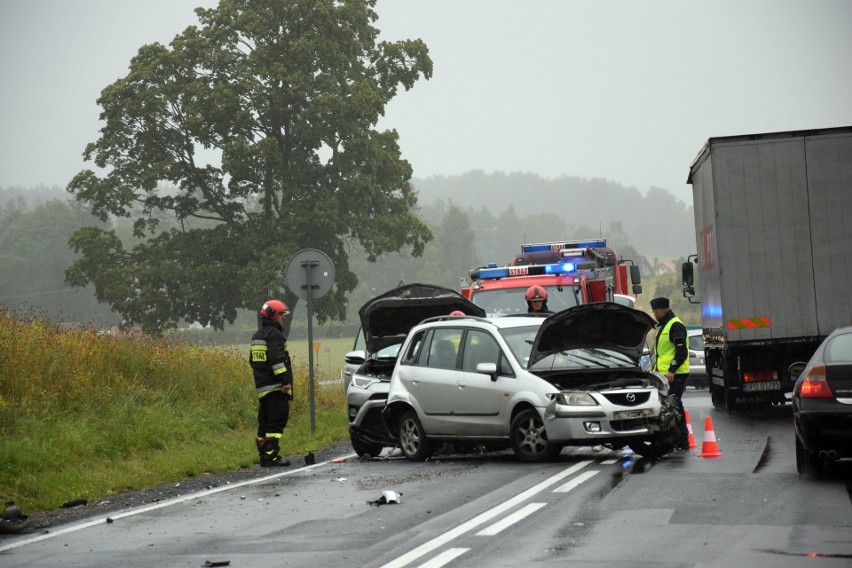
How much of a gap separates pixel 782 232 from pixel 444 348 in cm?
638

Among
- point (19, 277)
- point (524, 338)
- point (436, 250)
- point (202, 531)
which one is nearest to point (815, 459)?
point (524, 338)

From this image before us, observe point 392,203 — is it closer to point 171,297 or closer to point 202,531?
point 171,297

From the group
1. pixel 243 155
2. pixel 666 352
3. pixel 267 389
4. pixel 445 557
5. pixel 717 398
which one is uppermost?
pixel 243 155

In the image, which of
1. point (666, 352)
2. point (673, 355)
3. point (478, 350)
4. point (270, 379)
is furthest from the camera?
point (666, 352)

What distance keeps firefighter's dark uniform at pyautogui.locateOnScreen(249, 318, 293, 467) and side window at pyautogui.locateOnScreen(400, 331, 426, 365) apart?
1416 mm

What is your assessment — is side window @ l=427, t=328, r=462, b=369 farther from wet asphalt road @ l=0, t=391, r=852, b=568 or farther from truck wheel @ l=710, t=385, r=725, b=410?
truck wheel @ l=710, t=385, r=725, b=410

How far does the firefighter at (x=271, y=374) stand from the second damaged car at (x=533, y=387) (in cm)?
126

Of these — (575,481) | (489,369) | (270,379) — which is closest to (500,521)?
(575,481)

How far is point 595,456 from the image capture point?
47.3 ft

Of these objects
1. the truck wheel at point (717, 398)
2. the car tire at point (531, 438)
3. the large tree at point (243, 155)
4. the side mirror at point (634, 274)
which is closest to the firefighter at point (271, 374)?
the car tire at point (531, 438)

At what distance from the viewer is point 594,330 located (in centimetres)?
1465

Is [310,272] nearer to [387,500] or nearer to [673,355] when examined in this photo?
[673,355]

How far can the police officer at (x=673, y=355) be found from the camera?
49.9 feet

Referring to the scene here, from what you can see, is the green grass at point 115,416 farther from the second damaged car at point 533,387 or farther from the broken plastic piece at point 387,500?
the broken plastic piece at point 387,500
